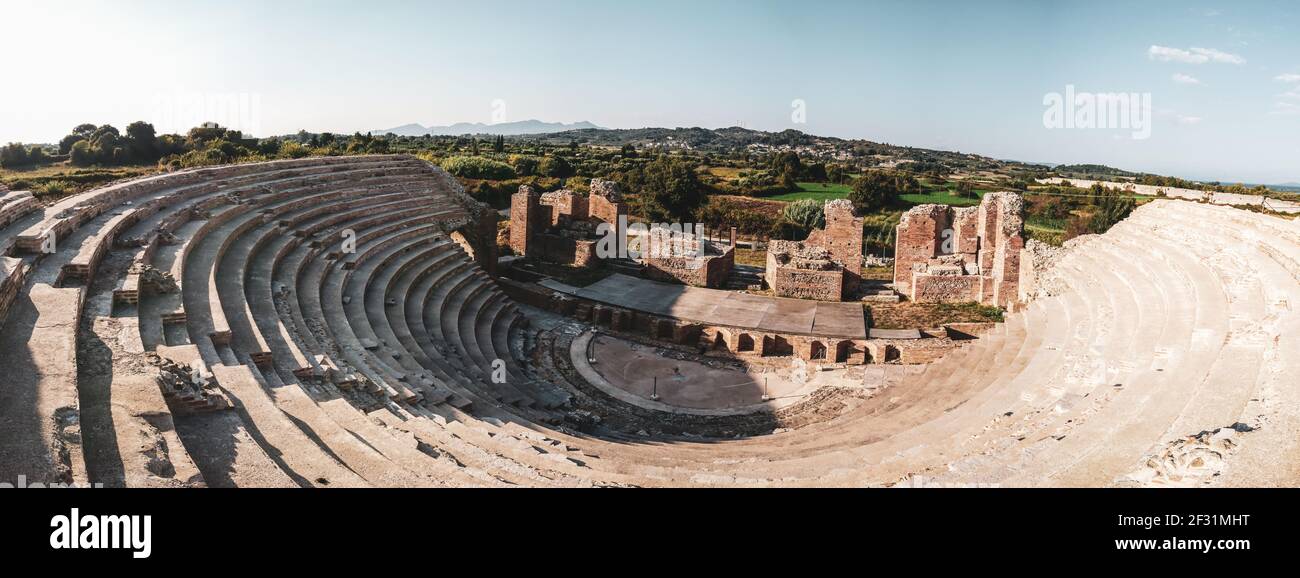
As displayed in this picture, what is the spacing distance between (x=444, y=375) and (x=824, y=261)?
13124 millimetres

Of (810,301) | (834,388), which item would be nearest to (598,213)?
(810,301)

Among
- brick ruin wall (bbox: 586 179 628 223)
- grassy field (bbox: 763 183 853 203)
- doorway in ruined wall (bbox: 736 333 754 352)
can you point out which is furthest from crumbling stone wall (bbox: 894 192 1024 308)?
grassy field (bbox: 763 183 853 203)

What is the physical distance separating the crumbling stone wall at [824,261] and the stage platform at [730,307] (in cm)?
68

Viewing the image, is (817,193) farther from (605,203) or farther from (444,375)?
(444,375)

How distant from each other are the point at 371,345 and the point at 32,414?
6251 mm

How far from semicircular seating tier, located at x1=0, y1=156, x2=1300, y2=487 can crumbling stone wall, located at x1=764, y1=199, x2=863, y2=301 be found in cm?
518

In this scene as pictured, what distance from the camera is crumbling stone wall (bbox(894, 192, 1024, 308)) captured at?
19125 mm

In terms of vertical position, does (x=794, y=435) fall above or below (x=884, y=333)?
below

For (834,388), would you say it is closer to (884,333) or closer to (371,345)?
(884,333)

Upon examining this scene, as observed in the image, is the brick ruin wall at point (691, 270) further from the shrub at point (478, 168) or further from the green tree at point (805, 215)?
the shrub at point (478, 168)

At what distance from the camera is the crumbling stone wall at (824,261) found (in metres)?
21.2

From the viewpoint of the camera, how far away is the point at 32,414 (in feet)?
17.7

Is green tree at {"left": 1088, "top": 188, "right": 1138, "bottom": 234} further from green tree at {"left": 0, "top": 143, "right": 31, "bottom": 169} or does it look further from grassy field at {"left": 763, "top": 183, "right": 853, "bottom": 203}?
green tree at {"left": 0, "top": 143, "right": 31, "bottom": 169}
